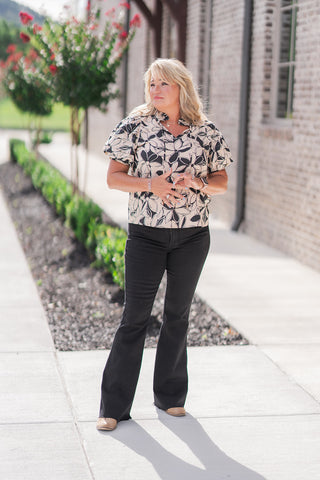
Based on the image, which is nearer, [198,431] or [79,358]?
[198,431]

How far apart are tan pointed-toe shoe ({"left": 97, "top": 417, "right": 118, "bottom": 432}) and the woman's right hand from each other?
115cm

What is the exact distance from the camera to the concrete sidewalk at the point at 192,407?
380cm

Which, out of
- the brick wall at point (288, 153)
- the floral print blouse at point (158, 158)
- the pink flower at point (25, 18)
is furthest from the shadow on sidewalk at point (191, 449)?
the pink flower at point (25, 18)

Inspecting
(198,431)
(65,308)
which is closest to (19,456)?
(198,431)

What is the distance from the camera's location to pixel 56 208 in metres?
12.4

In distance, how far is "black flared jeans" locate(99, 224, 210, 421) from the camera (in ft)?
13.5

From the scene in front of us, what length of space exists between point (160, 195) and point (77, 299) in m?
3.56

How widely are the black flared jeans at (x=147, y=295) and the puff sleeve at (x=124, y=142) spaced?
1.14 ft

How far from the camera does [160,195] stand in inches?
157

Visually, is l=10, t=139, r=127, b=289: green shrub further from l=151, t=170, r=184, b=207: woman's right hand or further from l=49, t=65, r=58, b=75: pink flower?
l=151, t=170, r=184, b=207: woman's right hand

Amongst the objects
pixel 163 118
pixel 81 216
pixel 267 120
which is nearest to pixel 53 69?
pixel 81 216

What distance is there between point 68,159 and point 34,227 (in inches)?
439

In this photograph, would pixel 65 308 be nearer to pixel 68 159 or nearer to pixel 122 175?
pixel 122 175

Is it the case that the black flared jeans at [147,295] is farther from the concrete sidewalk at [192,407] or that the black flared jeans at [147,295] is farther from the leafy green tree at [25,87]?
the leafy green tree at [25,87]
